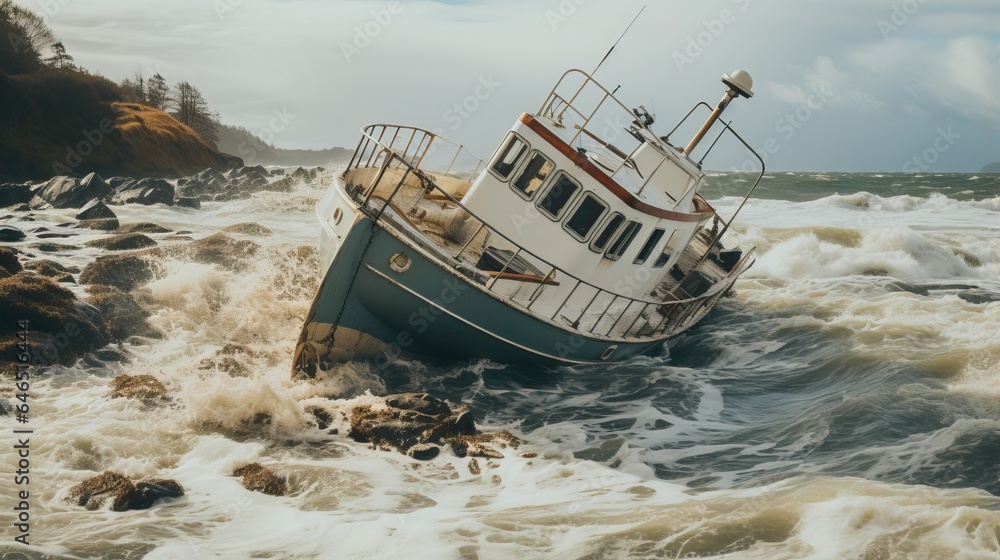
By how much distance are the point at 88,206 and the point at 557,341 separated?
17689 millimetres

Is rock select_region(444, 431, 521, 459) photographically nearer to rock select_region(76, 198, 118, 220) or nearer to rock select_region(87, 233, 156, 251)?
rock select_region(87, 233, 156, 251)

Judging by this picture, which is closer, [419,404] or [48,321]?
[419,404]

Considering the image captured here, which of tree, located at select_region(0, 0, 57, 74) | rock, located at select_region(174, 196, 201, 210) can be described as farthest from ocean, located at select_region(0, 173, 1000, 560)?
tree, located at select_region(0, 0, 57, 74)

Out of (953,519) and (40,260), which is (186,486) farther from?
(40,260)

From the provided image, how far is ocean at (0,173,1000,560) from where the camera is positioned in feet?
27.5

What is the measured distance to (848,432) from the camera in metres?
11.7

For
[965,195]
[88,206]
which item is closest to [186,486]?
[88,206]

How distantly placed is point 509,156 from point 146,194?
2162cm

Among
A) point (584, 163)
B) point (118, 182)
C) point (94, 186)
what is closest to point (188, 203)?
Answer: point (94, 186)

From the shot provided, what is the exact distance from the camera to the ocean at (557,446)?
329 inches

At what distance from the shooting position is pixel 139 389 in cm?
1151

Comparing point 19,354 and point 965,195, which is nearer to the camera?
point 19,354

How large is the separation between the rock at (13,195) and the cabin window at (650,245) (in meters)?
21.7

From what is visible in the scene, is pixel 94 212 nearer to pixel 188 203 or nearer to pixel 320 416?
pixel 188 203
